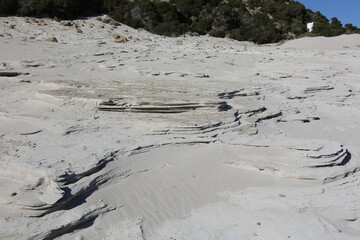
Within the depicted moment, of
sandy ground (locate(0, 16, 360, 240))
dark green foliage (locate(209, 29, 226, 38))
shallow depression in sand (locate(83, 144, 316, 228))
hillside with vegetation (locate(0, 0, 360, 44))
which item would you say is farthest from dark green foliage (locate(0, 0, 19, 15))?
shallow depression in sand (locate(83, 144, 316, 228))

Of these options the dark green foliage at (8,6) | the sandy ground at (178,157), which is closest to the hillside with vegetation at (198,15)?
the dark green foliage at (8,6)

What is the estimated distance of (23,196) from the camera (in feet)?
10.9

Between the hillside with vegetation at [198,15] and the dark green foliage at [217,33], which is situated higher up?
the hillside with vegetation at [198,15]

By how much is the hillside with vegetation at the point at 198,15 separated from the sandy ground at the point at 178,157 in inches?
342

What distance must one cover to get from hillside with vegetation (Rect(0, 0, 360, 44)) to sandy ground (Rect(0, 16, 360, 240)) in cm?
869

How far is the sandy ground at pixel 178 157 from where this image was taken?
3.33 metres

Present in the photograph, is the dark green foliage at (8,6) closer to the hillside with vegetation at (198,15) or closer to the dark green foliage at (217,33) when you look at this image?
the hillside with vegetation at (198,15)

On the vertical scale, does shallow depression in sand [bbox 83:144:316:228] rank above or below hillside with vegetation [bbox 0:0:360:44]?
below

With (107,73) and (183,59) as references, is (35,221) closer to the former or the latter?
(107,73)

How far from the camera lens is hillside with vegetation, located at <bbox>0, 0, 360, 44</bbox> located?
16203 millimetres

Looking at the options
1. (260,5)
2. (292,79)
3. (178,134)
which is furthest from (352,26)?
(178,134)

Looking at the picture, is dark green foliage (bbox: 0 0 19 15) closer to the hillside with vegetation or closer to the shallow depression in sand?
the hillside with vegetation

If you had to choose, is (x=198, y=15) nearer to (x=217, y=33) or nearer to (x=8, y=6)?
(x=217, y=33)

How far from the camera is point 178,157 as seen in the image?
14.8 ft
